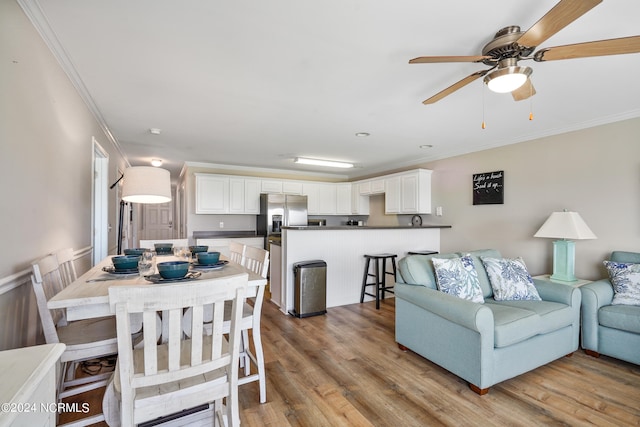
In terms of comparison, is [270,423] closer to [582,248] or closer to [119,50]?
[119,50]

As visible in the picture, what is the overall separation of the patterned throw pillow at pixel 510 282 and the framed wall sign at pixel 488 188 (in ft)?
5.33

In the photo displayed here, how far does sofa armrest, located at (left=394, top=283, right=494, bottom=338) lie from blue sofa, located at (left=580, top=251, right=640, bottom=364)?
1.38m

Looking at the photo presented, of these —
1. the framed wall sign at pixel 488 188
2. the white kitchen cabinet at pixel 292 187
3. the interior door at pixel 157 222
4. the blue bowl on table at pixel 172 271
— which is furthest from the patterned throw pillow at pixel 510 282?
the interior door at pixel 157 222

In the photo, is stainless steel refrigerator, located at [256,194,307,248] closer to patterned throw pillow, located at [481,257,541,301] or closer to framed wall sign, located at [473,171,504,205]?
framed wall sign, located at [473,171,504,205]

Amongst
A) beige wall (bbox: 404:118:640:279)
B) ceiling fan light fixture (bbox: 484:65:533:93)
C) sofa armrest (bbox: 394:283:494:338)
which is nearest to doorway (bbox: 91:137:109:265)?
sofa armrest (bbox: 394:283:494:338)

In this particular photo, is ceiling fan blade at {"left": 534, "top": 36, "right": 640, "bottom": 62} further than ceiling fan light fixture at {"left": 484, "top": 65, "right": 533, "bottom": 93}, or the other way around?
ceiling fan light fixture at {"left": 484, "top": 65, "right": 533, "bottom": 93}

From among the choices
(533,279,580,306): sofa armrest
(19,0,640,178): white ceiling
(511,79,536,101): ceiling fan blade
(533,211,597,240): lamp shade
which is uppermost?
(19,0,640,178): white ceiling

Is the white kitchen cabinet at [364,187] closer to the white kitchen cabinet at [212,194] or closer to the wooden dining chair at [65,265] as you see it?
the white kitchen cabinet at [212,194]

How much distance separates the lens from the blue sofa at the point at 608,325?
2449 millimetres

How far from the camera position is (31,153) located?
1681mm

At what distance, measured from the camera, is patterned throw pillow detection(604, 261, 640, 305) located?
2615 millimetres

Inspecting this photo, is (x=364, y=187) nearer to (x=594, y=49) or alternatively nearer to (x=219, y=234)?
(x=219, y=234)

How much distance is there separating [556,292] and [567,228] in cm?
80

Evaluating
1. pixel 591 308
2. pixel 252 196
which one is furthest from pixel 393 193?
pixel 591 308
